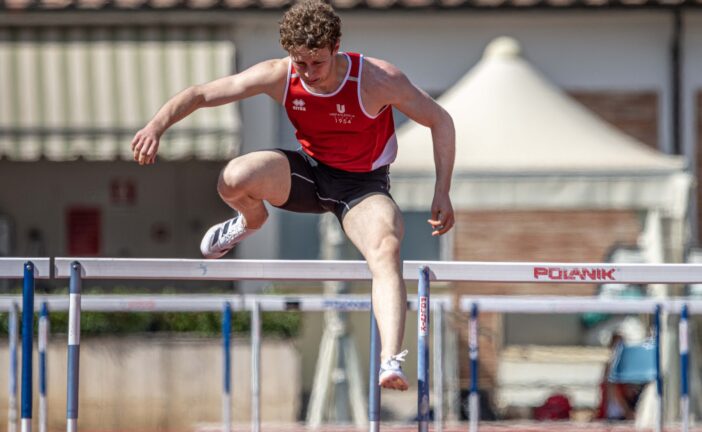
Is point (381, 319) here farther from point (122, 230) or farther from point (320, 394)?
point (122, 230)

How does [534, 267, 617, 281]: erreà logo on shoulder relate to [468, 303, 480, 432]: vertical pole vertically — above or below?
above

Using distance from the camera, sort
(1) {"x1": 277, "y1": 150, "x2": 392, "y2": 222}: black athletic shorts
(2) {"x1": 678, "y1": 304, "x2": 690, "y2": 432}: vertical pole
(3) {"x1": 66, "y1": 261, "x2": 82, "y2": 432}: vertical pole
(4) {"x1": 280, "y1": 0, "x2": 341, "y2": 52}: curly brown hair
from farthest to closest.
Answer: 1. (2) {"x1": 678, "y1": 304, "x2": 690, "y2": 432}: vertical pole
2. (1) {"x1": 277, "y1": 150, "x2": 392, "y2": 222}: black athletic shorts
3. (3) {"x1": 66, "y1": 261, "x2": 82, "y2": 432}: vertical pole
4. (4) {"x1": 280, "y1": 0, "x2": 341, "y2": 52}: curly brown hair

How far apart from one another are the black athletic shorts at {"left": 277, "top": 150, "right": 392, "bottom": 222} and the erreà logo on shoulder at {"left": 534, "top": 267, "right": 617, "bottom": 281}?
0.76 m

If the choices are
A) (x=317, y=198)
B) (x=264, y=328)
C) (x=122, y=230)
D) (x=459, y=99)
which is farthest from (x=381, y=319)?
(x=122, y=230)

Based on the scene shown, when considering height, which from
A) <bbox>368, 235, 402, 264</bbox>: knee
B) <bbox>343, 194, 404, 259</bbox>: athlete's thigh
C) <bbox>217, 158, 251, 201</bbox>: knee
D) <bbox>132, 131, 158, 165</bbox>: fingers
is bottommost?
→ <bbox>368, 235, 402, 264</bbox>: knee

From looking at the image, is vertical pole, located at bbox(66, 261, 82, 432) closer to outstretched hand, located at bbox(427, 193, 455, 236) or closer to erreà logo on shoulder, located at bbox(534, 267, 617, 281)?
outstretched hand, located at bbox(427, 193, 455, 236)

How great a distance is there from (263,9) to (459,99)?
146 inches

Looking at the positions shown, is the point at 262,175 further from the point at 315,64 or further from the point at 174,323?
the point at 174,323

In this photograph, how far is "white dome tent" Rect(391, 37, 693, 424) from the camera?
12.7 metres

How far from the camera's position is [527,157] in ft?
42.5

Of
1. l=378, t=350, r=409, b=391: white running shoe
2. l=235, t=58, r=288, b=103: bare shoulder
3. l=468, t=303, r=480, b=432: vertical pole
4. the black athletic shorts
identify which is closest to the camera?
l=378, t=350, r=409, b=391: white running shoe

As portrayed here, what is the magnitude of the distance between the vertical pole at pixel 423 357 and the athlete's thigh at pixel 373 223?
216 millimetres

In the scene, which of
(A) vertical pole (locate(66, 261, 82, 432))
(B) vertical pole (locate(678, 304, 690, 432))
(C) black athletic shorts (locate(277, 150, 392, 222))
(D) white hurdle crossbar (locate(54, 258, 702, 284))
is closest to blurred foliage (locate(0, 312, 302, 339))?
(B) vertical pole (locate(678, 304, 690, 432))

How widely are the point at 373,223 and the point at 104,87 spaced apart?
10.9m
